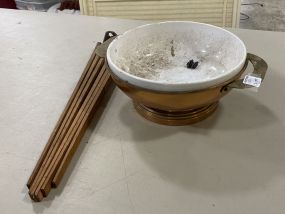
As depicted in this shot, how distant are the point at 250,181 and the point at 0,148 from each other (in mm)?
399

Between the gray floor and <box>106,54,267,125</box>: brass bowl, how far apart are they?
1.69 metres

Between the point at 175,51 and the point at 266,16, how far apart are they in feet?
5.90

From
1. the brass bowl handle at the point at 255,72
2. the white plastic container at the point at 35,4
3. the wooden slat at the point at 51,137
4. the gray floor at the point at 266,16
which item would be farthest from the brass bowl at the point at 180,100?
the gray floor at the point at 266,16

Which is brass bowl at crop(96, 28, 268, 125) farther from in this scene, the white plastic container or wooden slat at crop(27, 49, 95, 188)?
the white plastic container

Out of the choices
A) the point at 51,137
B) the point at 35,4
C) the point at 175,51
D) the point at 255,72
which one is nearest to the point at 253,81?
the point at 255,72

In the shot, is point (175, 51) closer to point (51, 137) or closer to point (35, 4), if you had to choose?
point (51, 137)

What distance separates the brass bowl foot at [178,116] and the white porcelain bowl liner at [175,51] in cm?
6

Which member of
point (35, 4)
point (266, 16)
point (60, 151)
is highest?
point (60, 151)

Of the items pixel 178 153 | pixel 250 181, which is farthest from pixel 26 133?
pixel 250 181

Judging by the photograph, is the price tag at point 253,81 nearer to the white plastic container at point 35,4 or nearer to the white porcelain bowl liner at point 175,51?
the white porcelain bowl liner at point 175,51

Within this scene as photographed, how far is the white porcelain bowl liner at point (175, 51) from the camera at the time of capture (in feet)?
2.13

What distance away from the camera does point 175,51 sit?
2.36 ft

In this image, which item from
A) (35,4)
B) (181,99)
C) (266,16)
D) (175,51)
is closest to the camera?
(181,99)

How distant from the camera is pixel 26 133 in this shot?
1.98 ft
